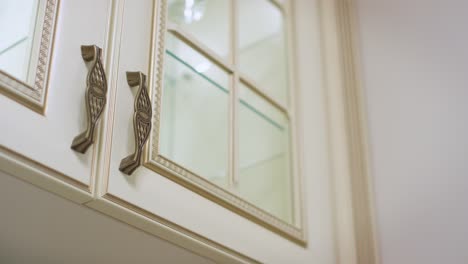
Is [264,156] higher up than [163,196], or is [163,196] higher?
[264,156]

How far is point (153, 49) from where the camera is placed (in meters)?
1.02

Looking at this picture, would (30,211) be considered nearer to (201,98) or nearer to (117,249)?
(117,249)

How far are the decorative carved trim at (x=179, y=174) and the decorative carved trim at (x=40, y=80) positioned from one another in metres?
0.17

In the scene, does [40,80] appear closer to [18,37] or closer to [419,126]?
[18,37]

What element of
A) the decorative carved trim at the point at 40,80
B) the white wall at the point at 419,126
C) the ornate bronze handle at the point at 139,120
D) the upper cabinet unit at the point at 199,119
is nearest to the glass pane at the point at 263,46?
the upper cabinet unit at the point at 199,119

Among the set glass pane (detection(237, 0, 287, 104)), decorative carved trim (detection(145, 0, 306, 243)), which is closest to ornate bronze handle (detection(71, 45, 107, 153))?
decorative carved trim (detection(145, 0, 306, 243))

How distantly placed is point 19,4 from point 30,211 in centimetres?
24

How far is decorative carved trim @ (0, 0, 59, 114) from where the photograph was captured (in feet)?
2.64

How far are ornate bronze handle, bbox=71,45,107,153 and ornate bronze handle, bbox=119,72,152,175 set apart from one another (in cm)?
6

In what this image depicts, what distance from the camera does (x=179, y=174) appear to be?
99 cm

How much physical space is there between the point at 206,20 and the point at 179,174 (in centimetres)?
30

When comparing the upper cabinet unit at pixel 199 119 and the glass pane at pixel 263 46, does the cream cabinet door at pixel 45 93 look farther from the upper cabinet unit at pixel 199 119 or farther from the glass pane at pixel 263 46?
the glass pane at pixel 263 46

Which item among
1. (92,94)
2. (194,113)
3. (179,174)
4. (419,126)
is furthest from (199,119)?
(419,126)

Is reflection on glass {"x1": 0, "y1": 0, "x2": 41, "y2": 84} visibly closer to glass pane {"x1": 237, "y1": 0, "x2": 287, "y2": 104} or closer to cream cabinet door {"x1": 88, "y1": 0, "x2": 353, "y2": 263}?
cream cabinet door {"x1": 88, "y1": 0, "x2": 353, "y2": 263}
